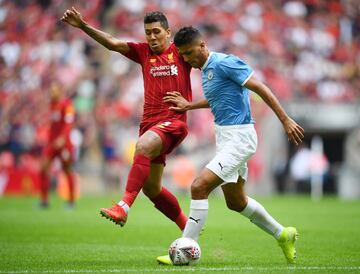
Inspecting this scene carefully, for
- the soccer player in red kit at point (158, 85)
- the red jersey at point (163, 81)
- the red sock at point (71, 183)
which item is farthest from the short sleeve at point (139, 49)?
the red sock at point (71, 183)

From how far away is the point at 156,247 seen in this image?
34.1 feet

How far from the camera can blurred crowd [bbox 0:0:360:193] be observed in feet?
104

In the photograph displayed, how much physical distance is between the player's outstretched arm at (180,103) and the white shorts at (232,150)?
19.0 inches

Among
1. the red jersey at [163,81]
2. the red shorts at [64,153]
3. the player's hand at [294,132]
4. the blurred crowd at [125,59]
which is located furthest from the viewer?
the blurred crowd at [125,59]

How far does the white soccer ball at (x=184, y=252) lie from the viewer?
806 centimetres

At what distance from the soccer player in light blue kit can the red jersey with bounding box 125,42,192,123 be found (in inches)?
19.8

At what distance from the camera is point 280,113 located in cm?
793

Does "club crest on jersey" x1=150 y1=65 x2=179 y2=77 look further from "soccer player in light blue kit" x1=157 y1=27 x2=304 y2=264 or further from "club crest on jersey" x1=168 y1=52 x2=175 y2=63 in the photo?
"soccer player in light blue kit" x1=157 y1=27 x2=304 y2=264

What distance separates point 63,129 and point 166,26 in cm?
920

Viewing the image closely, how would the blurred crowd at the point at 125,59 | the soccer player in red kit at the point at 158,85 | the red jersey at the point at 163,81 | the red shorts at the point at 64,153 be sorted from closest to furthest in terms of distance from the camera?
the soccer player in red kit at the point at 158,85
the red jersey at the point at 163,81
the red shorts at the point at 64,153
the blurred crowd at the point at 125,59

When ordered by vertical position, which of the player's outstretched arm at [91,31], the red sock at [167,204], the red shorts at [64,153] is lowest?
the red sock at [167,204]

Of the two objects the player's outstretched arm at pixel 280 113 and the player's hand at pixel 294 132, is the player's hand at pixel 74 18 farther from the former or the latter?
the player's hand at pixel 294 132

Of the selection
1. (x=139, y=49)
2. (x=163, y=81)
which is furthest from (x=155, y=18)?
(x=163, y=81)

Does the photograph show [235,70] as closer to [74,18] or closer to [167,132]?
[167,132]
